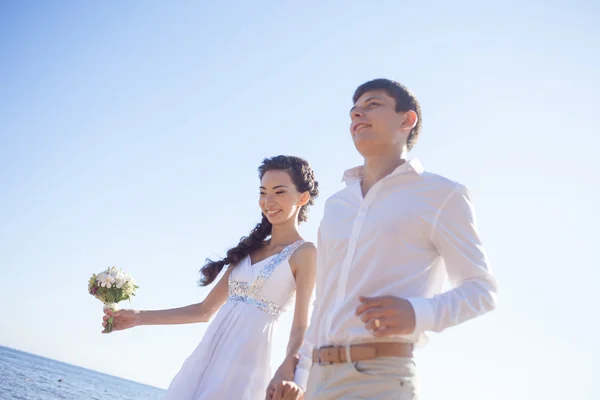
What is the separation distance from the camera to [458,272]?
261 centimetres

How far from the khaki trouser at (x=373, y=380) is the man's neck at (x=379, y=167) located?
100cm

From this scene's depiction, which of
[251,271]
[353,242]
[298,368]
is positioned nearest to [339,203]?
[353,242]

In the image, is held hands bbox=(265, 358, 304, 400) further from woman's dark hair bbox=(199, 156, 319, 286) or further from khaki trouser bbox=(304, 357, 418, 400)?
woman's dark hair bbox=(199, 156, 319, 286)

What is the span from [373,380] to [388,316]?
0.39 metres

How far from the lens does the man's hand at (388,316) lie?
2275mm

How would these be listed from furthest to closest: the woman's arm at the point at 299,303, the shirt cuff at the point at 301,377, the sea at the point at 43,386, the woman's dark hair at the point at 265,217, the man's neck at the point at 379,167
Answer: the sea at the point at 43,386, the woman's dark hair at the point at 265,217, the woman's arm at the point at 299,303, the shirt cuff at the point at 301,377, the man's neck at the point at 379,167

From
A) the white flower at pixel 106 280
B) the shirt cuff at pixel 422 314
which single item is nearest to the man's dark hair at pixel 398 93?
the shirt cuff at pixel 422 314

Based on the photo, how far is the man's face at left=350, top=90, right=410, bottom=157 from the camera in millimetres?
3195

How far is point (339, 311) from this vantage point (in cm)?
280

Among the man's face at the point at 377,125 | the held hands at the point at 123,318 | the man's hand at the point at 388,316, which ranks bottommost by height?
the man's hand at the point at 388,316

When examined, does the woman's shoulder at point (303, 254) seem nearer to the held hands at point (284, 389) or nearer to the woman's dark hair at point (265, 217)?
the woman's dark hair at point (265, 217)

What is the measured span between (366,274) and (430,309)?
49cm

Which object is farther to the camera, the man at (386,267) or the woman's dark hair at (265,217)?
the woman's dark hair at (265,217)

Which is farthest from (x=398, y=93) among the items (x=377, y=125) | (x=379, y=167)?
(x=379, y=167)
